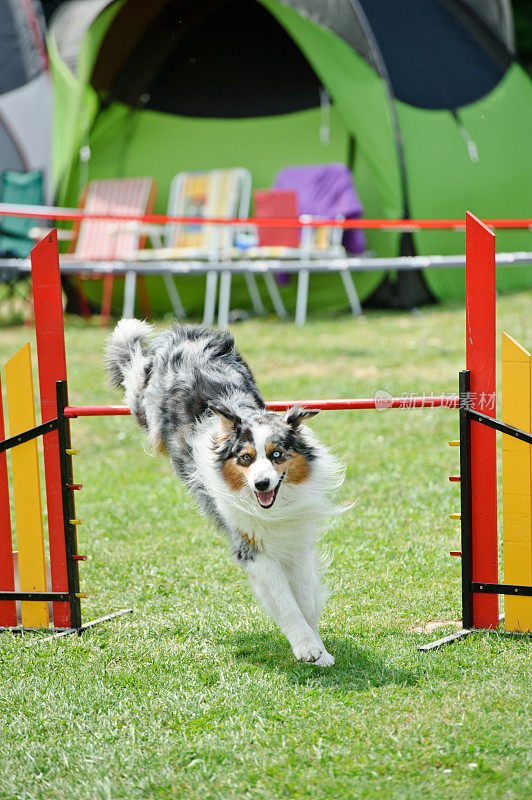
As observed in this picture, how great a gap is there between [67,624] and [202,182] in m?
8.95

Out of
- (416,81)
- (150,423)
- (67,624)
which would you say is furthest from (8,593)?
(416,81)

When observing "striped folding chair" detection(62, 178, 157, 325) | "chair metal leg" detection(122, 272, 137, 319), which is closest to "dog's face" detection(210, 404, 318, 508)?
"chair metal leg" detection(122, 272, 137, 319)

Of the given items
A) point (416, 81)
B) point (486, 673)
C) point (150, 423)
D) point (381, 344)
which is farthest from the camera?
point (416, 81)

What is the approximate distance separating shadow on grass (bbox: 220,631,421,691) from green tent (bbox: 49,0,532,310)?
7.90 meters

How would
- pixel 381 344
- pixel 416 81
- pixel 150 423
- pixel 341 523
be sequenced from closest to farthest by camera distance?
pixel 150 423 → pixel 341 523 → pixel 381 344 → pixel 416 81

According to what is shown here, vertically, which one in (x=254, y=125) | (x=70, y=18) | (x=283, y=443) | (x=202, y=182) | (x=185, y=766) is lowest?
(x=185, y=766)

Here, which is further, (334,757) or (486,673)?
(486,673)

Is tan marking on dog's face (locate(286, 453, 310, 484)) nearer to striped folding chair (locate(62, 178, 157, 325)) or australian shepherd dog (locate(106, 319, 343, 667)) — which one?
australian shepherd dog (locate(106, 319, 343, 667))

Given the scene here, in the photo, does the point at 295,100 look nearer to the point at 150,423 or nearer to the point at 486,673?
the point at 150,423

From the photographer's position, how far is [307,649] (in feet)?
11.6

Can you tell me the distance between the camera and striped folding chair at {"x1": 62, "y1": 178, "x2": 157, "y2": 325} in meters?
11.8

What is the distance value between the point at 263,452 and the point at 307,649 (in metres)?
0.75

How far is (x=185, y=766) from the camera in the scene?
2.85 m

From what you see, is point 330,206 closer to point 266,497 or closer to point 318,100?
point 318,100
